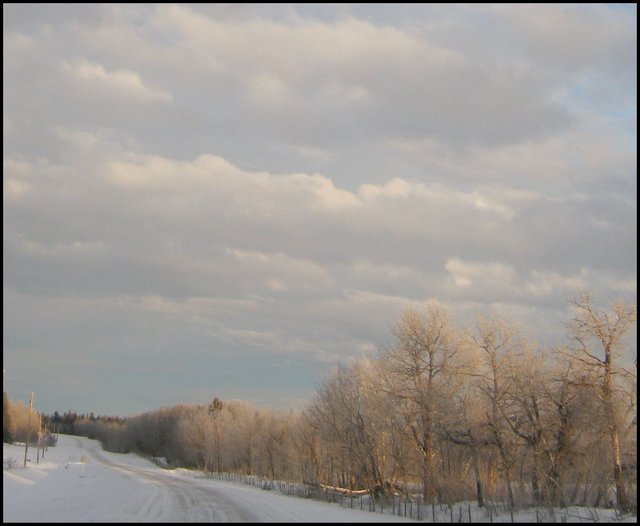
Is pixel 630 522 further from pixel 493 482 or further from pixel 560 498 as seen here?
pixel 493 482

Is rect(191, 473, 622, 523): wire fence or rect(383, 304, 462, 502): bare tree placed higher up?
rect(383, 304, 462, 502): bare tree

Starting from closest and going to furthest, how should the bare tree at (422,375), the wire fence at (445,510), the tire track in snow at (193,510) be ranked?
1. the tire track in snow at (193,510)
2. the wire fence at (445,510)
3. the bare tree at (422,375)

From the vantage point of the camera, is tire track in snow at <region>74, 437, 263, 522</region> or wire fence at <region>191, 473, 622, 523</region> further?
wire fence at <region>191, 473, 622, 523</region>

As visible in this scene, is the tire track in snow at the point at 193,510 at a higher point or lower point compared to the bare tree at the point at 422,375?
lower

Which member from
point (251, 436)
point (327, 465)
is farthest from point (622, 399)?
point (251, 436)

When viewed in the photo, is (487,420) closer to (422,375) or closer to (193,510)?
(422,375)

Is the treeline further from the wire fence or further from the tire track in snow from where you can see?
the tire track in snow

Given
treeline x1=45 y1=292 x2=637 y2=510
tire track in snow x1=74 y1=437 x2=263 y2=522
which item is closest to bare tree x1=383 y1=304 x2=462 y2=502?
treeline x1=45 y1=292 x2=637 y2=510

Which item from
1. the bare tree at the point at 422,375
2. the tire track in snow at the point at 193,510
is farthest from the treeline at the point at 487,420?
the tire track in snow at the point at 193,510

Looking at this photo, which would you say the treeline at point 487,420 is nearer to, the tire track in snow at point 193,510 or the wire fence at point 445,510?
the wire fence at point 445,510

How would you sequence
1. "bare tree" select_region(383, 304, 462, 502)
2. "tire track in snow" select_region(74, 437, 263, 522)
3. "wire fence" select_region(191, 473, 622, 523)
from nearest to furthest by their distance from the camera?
1. "tire track in snow" select_region(74, 437, 263, 522)
2. "wire fence" select_region(191, 473, 622, 523)
3. "bare tree" select_region(383, 304, 462, 502)

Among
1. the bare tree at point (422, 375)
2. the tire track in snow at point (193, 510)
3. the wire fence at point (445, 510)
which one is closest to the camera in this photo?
the tire track in snow at point (193, 510)

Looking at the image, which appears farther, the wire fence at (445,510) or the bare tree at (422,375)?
the bare tree at (422,375)

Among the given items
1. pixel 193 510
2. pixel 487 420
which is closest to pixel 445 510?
pixel 487 420
